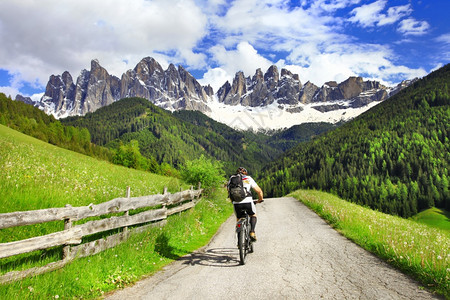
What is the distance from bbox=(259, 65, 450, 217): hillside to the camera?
5049 inches

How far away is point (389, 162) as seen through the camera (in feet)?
490

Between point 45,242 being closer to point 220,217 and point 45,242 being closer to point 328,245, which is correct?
point 328,245

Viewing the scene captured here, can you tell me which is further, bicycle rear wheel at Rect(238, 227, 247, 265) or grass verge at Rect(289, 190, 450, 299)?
bicycle rear wheel at Rect(238, 227, 247, 265)

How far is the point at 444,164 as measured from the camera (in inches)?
5551

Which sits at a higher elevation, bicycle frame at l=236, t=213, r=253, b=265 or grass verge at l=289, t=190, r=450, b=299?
bicycle frame at l=236, t=213, r=253, b=265

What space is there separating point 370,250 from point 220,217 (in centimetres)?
1132

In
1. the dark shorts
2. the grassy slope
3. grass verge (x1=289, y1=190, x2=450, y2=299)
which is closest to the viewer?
the grassy slope

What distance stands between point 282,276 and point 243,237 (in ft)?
6.08

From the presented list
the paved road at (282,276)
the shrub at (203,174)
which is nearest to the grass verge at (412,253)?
the paved road at (282,276)

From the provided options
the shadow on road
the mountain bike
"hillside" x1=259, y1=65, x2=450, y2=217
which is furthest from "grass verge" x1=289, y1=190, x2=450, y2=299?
"hillside" x1=259, y1=65, x2=450, y2=217

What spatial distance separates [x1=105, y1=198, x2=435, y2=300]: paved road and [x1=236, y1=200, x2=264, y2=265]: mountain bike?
0.28 m

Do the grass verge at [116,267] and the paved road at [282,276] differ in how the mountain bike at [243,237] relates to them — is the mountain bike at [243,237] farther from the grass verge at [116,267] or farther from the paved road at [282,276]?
the grass verge at [116,267]

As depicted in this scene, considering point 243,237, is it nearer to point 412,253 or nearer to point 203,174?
point 412,253

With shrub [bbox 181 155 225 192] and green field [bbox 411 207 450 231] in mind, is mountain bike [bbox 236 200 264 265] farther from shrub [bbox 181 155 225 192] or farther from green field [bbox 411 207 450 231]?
green field [bbox 411 207 450 231]
